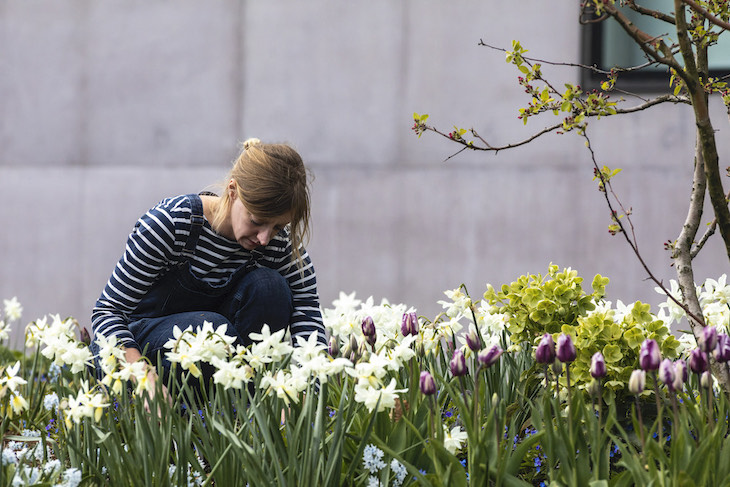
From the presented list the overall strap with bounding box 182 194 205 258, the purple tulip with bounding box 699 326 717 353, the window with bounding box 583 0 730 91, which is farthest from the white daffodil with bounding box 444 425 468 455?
the window with bounding box 583 0 730 91

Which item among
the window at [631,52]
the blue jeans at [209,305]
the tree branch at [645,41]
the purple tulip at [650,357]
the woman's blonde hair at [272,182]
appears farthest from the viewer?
the window at [631,52]

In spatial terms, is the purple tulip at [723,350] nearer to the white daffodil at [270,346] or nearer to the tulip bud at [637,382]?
the tulip bud at [637,382]

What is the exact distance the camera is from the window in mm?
4461

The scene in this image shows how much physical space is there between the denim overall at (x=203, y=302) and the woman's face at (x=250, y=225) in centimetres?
15

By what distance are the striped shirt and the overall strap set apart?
13 mm

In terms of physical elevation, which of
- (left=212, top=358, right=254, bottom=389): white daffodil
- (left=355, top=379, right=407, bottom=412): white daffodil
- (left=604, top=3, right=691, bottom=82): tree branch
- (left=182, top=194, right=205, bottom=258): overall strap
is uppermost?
(left=604, top=3, right=691, bottom=82): tree branch

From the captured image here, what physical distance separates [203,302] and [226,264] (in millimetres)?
156

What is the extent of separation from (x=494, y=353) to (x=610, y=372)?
0.63 meters

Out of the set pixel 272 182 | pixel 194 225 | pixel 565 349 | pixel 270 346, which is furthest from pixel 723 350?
pixel 194 225

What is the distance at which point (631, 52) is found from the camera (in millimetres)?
4582

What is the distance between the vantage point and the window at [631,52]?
14.6 feet

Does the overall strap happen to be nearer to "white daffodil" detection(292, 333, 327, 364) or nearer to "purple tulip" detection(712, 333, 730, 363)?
"white daffodil" detection(292, 333, 327, 364)

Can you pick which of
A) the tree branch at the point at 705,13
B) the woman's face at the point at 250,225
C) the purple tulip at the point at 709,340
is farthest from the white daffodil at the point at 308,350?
the tree branch at the point at 705,13

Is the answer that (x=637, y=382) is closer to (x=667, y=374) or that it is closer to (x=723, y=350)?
(x=667, y=374)
